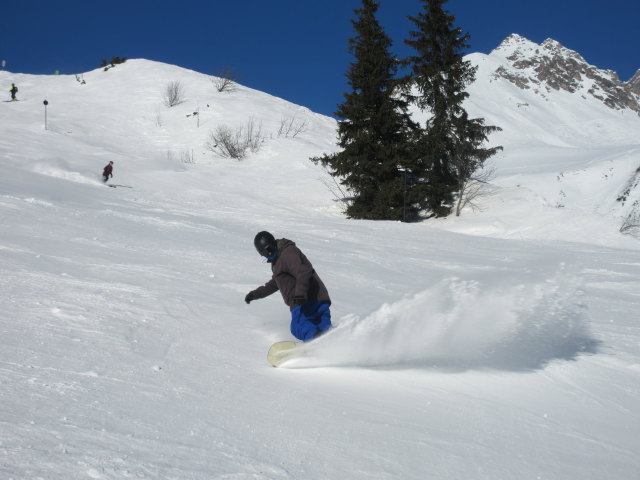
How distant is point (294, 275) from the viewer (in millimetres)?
4871

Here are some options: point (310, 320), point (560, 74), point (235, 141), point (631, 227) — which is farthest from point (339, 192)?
point (560, 74)

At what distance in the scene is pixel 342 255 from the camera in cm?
1201

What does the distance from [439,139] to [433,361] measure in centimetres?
2028

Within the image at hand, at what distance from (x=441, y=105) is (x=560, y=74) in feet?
275

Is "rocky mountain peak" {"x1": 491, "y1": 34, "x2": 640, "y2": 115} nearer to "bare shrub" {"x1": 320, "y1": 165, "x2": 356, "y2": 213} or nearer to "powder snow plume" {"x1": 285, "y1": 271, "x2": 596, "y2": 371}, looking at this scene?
"bare shrub" {"x1": 320, "y1": 165, "x2": 356, "y2": 213}

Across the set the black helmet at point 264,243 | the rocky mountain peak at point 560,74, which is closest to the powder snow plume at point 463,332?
the black helmet at point 264,243

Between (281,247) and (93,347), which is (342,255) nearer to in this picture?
(281,247)

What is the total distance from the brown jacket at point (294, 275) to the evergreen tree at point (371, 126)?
1836 centimetres

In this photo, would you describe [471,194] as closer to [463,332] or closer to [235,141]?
[235,141]

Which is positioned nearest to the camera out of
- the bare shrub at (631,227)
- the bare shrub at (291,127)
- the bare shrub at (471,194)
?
the bare shrub at (631,227)

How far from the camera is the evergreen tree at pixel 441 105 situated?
23844mm

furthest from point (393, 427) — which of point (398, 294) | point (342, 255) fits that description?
point (342, 255)

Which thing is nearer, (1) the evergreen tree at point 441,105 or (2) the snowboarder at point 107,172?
(2) the snowboarder at point 107,172

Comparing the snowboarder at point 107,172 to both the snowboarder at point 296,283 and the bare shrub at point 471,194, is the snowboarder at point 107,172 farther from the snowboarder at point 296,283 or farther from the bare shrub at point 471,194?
the snowboarder at point 296,283
